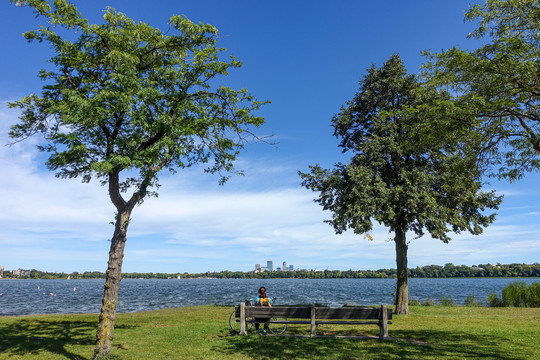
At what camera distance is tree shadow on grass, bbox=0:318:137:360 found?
9.64 metres

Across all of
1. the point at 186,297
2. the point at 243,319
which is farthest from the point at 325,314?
the point at 186,297

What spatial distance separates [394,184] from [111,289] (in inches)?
601

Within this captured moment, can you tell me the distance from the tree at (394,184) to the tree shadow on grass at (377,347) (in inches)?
274

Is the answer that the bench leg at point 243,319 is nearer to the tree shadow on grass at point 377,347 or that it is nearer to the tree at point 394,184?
the tree shadow on grass at point 377,347

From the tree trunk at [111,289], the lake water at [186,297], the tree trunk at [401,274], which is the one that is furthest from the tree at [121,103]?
the lake water at [186,297]

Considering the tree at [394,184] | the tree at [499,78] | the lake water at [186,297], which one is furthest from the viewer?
the lake water at [186,297]

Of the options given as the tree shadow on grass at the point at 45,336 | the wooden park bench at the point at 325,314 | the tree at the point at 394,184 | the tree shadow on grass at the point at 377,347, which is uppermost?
the tree at the point at 394,184

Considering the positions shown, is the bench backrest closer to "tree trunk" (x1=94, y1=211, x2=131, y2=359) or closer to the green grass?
the green grass

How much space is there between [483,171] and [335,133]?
39.6ft

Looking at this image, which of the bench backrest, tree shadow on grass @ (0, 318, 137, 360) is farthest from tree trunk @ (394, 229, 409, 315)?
tree shadow on grass @ (0, 318, 137, 360)

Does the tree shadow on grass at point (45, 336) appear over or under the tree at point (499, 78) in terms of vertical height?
under

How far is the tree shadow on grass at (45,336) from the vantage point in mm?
9639

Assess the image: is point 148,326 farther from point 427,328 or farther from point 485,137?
point 485,137

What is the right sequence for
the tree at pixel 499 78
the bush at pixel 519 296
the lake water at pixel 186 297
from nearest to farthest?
1. the tree at pixel 499 78
2. the bush at pixel 519 296
3. the lake water at pixel 186 297
